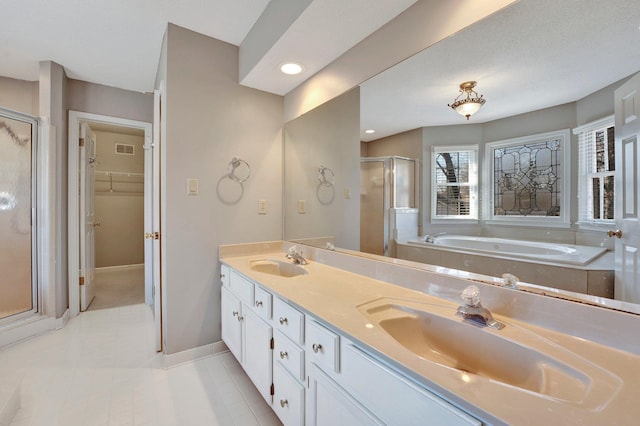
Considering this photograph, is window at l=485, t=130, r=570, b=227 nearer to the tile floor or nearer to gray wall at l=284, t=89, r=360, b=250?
gray wall at l=284, t=89, r=360, b=250

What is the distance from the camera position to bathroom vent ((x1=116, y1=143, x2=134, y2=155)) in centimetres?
496

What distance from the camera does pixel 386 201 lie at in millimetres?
1644

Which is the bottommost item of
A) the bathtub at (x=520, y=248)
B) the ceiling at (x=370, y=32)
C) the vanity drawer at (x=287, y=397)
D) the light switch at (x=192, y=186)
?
the vanity drawer at (x=287, y=397)

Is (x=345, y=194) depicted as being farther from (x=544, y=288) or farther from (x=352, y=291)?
(x=544, y=288)

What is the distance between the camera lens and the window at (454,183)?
126 cm

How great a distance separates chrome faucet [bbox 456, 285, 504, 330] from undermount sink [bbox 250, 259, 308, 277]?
1.15m

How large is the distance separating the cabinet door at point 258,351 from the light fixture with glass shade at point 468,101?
1359mm

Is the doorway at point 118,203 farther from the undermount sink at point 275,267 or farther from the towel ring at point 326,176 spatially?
the towel ring at point 326,176

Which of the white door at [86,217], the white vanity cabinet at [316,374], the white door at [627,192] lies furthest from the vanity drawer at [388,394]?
the white door at [86,217]

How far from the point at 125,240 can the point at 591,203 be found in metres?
5.96

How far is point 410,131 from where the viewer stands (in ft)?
4.91

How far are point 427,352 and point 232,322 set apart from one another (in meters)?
1.34

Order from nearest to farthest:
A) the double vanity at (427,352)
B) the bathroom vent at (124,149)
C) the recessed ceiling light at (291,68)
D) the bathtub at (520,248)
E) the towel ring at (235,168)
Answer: the double vanity at (427,352) < the bathtub at (520,248) < the recessed ceiling light at (291,68) < the towel ring at (235,168) < the bathroom vent at (124,149)

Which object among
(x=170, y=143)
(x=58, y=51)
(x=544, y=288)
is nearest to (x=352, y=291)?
(x=544, y=288)
